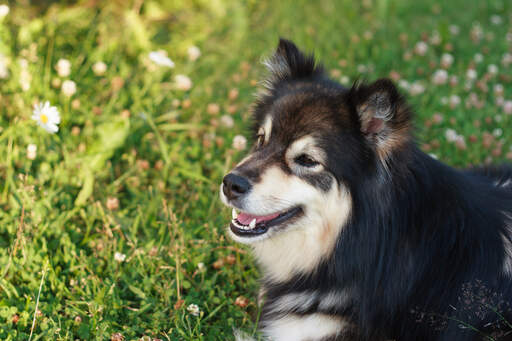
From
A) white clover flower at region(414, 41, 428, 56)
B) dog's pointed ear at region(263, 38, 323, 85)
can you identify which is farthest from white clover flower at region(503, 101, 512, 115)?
dog's pointed ear at region(263, 38, 323, 85)

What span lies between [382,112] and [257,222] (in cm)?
90

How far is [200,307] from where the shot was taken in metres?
3.05

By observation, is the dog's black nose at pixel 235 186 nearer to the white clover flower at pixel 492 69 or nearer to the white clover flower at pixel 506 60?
the white clover flower at pixel 492 69

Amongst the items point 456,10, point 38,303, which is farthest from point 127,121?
point 456,10

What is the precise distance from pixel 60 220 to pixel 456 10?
6448 millimetres

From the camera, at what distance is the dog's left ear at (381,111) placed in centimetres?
227

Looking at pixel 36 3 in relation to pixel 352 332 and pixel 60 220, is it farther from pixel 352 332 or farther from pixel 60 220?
pixel 352 332

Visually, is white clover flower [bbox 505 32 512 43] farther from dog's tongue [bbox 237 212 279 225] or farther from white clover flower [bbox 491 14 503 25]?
dog's tongue [bbox 237 212 279 225]

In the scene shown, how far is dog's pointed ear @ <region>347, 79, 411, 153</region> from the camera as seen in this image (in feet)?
7.47

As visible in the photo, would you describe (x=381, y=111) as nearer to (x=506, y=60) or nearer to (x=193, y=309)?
(x=193, y=309)

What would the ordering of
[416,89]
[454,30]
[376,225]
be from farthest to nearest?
[454,30] → [416,89] → [376,225]

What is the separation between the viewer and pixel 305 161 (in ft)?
8.50

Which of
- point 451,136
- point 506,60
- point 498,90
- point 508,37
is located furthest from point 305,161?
point 508,37

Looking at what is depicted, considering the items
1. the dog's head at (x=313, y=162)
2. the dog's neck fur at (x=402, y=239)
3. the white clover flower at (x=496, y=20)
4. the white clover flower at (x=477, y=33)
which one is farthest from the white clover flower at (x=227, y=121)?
the white clover flower at (x=496, y=20)
